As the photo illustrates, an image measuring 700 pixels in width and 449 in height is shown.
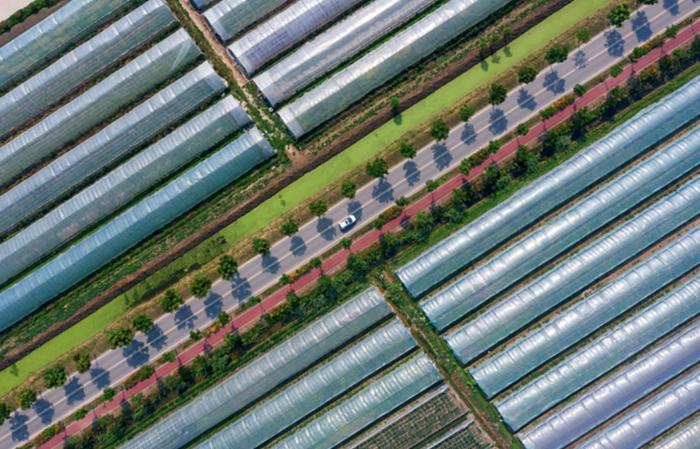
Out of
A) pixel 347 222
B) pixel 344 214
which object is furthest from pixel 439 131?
pixel 347 222

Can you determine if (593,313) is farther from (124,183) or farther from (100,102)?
(100,102)

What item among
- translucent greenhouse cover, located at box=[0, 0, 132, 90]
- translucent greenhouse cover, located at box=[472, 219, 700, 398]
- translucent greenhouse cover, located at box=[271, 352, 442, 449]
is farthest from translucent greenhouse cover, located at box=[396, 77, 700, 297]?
translucent greenhouse cover, located at box=[0, 0, 132, 90]

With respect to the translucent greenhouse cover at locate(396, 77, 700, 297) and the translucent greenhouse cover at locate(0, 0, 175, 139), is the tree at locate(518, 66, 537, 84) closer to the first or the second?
the translucent greenhouse cover at locate(396, 77, 700, 297)

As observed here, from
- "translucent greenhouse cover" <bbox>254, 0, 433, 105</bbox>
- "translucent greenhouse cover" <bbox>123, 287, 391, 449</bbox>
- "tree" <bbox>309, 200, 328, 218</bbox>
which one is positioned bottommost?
"translucent greenhouse cover" <bbox>123, 287, 391, 449</bbox>

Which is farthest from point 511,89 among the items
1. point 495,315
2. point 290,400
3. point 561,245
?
point 290,400

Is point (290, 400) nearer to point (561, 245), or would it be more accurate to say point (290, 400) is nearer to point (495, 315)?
point (495, 315)

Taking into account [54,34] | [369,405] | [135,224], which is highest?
[54,34]
